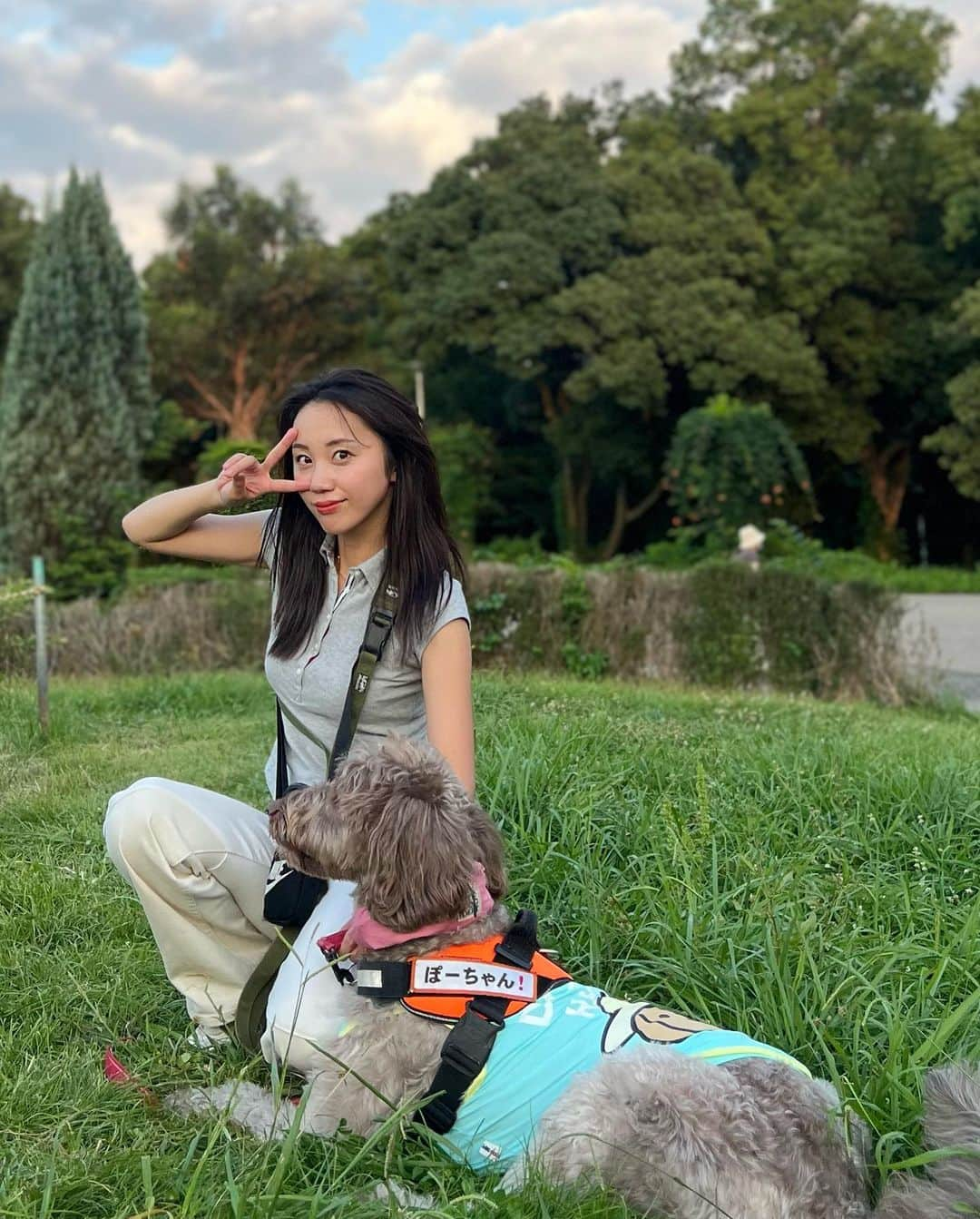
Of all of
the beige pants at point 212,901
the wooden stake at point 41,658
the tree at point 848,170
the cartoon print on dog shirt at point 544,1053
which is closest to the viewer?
the cartoon print on dog shirt at point 544,1053

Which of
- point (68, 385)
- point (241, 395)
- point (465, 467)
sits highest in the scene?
point (241, 395)

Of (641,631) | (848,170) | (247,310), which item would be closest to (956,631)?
(641,631)

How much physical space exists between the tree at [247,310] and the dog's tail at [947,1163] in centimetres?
3112

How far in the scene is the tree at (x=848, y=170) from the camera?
91.2 feet

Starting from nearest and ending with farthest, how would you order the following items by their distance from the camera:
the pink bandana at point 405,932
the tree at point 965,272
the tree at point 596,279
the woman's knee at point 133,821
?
the pink bandana at point 405,932, the woman's knee at point 133,821, the tree at point 965,272, the tree at point 596,279

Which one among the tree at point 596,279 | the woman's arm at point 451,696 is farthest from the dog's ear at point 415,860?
the tree at point 596,279

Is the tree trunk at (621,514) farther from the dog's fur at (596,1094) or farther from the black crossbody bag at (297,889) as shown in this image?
the dog's fur at (596,1094)

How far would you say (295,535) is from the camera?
10.5ft

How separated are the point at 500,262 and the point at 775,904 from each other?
79.9ft

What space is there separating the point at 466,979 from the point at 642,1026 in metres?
0.39

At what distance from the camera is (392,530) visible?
3.07 metres

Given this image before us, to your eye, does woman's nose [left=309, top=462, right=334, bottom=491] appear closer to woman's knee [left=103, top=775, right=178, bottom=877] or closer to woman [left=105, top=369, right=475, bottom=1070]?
woman [left=105, top=369, right=475, bottom=1070]

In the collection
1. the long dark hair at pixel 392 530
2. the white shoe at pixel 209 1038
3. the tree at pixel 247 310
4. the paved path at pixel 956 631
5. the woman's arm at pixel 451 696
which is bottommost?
the paved path at pixel 956 631

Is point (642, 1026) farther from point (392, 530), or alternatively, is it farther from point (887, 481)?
point (887, 481)
